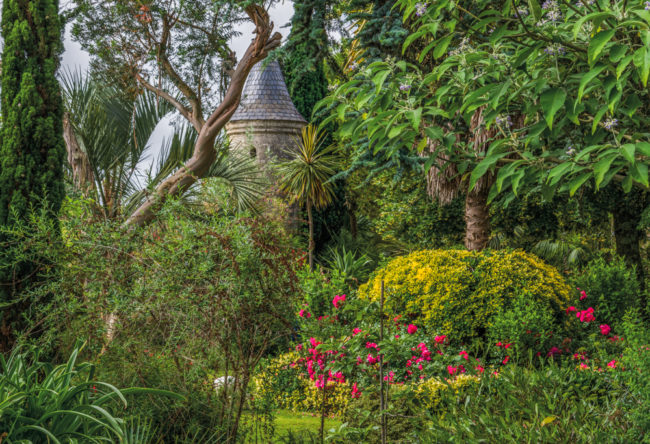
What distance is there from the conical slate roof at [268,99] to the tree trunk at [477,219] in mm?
9288

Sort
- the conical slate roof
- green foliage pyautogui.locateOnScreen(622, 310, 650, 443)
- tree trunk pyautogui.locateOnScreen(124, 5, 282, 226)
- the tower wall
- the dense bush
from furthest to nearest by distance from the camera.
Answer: the tower wall → the conical slate roof → tree trunk pyautogui.locateOnScreen(124, 5, 282, 226) → the dense bush → green foliage pyautogui.locateOnScreen(622, 310, 650, 443)

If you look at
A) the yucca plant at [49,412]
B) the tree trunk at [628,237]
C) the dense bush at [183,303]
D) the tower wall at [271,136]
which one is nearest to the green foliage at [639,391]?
the dense bush at [183,303]

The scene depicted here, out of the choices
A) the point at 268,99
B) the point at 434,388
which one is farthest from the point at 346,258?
the point at 268,99

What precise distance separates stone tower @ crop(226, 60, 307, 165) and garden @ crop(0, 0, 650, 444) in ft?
18.2

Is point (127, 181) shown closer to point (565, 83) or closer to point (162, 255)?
point (162, 255)

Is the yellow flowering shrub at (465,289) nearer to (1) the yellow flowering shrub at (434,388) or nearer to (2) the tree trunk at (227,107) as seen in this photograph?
(1) the yellow flowering shrub at (434,388)

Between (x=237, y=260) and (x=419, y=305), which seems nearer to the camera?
(x=237, y=260)

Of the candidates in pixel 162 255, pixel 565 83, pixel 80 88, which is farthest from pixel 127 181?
pixel 565 83

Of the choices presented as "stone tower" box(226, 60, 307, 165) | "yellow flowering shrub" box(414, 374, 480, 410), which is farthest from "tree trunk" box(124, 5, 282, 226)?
"stone tower" box(226, 60, 307, 165)

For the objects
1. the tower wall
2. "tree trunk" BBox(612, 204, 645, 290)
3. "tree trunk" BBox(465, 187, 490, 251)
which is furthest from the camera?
the tower wall

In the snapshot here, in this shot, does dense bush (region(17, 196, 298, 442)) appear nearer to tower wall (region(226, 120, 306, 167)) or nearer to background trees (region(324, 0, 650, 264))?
background trees (region(324, 0, 650, 264))

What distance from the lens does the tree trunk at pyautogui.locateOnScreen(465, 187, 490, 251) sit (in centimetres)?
970

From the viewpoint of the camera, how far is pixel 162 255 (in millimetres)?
4199

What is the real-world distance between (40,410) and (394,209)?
11.3 metres
